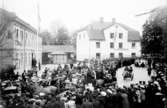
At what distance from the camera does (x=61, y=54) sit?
4466 centimetres

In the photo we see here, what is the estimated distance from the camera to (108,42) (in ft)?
140

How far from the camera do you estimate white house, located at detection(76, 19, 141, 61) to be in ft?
138

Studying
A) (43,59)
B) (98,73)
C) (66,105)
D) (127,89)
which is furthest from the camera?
(43,59)

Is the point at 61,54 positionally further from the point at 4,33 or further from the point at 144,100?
the point at 144,100

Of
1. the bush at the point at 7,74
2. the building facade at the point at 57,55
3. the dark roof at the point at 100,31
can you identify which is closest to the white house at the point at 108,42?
the dark roof at the point at 100,31

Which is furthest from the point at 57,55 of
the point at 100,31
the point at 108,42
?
the point at 108,42

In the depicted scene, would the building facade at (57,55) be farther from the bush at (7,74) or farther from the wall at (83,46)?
the bush at (7,74)

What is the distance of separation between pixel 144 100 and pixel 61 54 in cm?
3663

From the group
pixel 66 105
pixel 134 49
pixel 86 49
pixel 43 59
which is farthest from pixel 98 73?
pixel 43 59

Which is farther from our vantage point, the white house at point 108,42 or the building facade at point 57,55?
the building facade at point 57,55

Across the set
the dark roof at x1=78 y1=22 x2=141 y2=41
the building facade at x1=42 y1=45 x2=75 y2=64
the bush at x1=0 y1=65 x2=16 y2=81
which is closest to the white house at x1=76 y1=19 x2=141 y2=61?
the dark roof at x1=78 y1=22 x2=141 y2=41

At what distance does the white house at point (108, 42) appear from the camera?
4200cm

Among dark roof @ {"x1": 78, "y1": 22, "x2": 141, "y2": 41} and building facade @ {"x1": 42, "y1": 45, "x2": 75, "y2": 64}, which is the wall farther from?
building facade @ {"x1": 42, "y1": 45, "x2": 75, "y2": 64}

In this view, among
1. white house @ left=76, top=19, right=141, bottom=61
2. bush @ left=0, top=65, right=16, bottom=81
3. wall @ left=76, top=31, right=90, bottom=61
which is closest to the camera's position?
bush @ left=0, top=65, right=16, bottom=81
